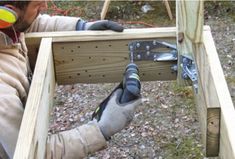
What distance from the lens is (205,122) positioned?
1749mm

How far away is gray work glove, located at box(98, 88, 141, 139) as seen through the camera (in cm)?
189

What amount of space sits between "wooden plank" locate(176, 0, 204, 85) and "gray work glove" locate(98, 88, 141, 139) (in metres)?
0.38

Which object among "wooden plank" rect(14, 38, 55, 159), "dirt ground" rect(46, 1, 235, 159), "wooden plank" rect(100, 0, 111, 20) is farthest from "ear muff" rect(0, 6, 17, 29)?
"wooden plank" rect(100, 0, 111, 20)

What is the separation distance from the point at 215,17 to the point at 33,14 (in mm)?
3710

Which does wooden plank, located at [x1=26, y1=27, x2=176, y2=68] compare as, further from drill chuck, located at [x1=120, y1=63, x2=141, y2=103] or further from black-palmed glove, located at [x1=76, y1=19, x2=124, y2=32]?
drill chuck, located at [x1=120, y1=63, x2=141, y2=103]

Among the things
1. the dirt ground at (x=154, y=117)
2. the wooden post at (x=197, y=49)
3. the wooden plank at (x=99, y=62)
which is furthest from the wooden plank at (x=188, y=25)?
the dirt ground at (x=154, y=117)

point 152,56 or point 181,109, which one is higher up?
point 152,56

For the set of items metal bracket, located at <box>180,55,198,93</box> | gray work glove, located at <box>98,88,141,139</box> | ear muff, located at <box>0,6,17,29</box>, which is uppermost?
ear muff, located at <box>0,6,17,29</box>

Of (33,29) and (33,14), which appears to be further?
(33,29)

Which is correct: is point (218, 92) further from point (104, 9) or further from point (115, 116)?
point (104, 9)

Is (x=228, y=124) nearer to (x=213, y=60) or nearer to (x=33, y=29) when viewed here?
(x=213, y=60)

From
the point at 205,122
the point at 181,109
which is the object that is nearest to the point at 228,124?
the point at 205,122

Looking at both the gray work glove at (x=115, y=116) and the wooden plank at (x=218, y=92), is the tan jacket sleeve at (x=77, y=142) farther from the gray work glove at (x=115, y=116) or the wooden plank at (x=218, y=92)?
the wooden plank at (x=218, y=92)

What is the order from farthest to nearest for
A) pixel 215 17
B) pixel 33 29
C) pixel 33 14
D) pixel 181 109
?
pixel 215 17
pixel 181 109
pixel 33 29
pixel 33 14
